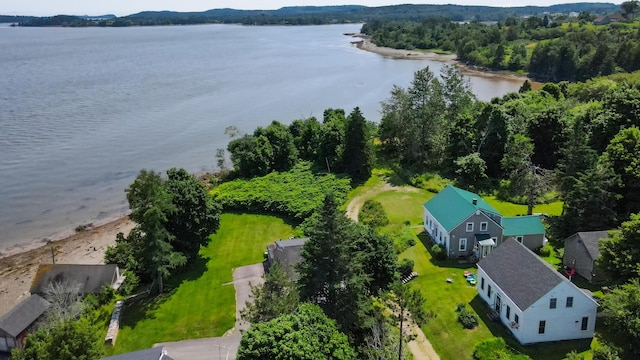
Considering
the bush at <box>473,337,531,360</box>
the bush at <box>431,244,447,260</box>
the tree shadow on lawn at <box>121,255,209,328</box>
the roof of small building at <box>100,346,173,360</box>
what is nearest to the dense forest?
the bush at <box>431,244,447,260</box>

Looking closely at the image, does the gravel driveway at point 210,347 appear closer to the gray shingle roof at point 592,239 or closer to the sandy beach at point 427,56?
the gray shingle roof at point 592,239

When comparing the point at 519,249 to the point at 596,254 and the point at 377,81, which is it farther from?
the point at 377,81

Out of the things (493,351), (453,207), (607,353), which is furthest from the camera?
(453,207)

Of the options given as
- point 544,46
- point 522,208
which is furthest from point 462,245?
point 544,46

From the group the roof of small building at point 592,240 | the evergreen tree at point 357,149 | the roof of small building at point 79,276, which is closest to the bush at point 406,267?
the roof of small building at point 592,240

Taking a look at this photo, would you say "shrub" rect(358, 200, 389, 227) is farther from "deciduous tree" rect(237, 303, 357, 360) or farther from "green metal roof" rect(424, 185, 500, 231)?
"deciduous tree" rect(237, 303, 357, 360)

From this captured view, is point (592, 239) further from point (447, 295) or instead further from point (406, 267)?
point (406, 267)
